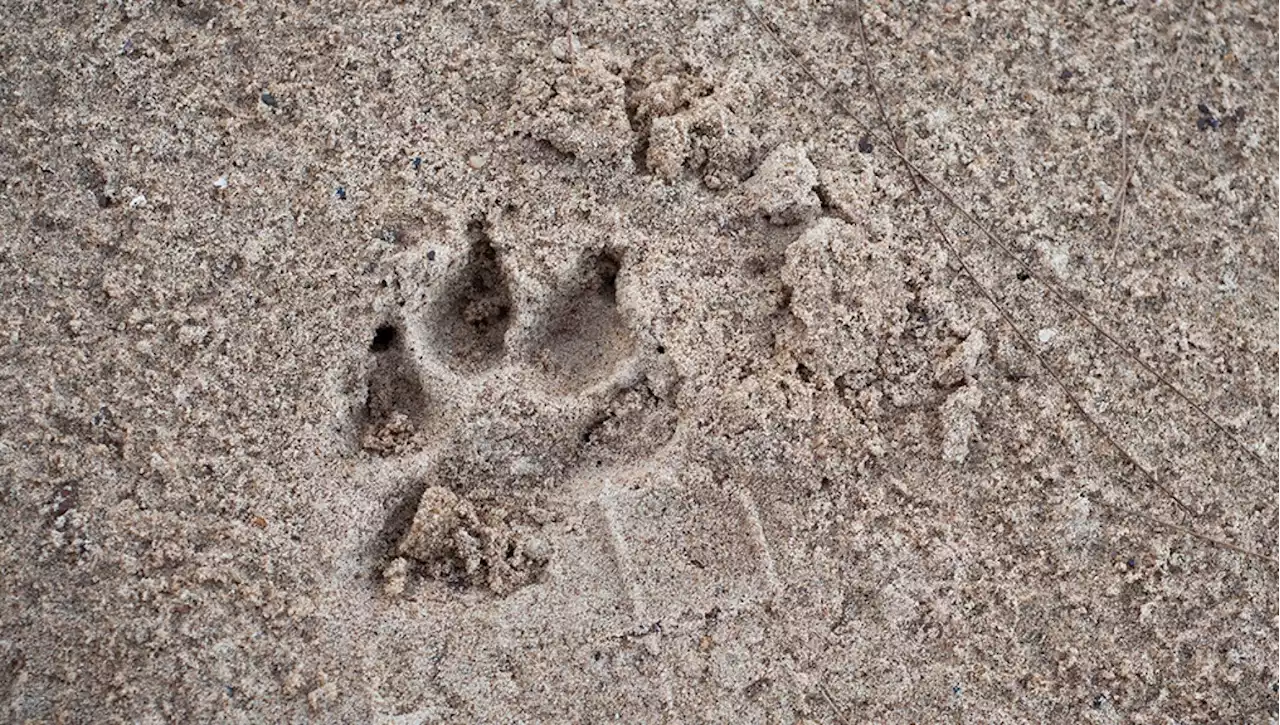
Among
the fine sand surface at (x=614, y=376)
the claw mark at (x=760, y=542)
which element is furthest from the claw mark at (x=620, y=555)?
the claw mark at (x=760, y=542)

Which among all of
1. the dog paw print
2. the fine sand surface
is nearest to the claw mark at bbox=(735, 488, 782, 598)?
the fine sand surface

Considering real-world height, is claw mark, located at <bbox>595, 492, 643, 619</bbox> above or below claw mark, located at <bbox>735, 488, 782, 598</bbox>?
below

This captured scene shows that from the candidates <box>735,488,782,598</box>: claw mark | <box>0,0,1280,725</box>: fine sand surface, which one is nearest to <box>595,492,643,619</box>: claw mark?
<box>0,0,1280,725</box>: fine sand surface

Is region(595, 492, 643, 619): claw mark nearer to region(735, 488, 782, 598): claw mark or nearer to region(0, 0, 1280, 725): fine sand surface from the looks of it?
region(0, 0, 1280, 725): fine sand surface

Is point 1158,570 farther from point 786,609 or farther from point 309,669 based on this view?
point 309,669

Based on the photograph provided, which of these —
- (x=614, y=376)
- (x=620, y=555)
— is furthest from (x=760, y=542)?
(x=614, y=376)

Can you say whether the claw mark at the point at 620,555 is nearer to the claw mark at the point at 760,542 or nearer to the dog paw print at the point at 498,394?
the dog paw print at the point at 498,394

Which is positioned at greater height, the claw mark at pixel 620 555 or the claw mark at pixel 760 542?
the claw mark at pixel 760 542
